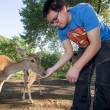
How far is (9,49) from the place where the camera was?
131ft

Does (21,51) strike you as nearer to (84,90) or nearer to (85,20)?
(84,90)

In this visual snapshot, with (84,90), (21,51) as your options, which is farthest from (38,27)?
(84,90)

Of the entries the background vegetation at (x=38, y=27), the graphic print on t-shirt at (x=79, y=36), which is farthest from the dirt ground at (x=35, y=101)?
the background vegetation at (x=38, y=27)

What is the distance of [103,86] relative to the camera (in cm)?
518

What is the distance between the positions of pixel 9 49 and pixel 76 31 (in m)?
35.0

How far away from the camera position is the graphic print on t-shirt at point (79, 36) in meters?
5.35

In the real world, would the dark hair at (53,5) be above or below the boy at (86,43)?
above

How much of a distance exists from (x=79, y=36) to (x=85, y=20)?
364mm

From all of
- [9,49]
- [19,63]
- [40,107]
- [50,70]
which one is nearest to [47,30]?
[9,49]

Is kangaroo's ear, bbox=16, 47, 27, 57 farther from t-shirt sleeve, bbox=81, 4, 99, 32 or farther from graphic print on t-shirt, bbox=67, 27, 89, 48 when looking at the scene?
t-shirt sleeve, bbox=81, 4, 99, 32

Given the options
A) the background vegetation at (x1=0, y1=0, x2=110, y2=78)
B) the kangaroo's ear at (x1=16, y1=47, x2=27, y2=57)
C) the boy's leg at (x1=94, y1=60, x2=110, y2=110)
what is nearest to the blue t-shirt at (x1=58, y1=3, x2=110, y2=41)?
the boy's leg at (x1=94, y1=60, x2=110, y2=110)

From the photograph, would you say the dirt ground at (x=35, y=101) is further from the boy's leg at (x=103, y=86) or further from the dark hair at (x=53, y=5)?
the dark hair at (x=53, y=5)

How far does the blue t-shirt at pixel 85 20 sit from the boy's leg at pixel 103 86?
435mm

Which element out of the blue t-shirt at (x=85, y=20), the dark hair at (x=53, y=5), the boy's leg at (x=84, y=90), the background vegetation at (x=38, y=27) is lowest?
the boy's leg at (x=84, y=90)
